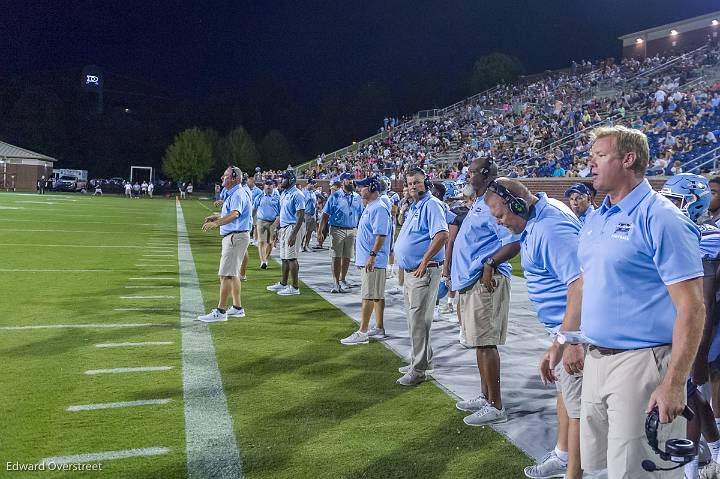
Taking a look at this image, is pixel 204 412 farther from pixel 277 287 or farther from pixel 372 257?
pixel 277 287

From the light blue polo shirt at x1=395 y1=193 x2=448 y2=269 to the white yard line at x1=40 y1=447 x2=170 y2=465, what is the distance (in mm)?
2707

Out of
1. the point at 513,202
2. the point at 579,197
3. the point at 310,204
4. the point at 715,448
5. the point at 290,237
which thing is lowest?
the point at 715,448

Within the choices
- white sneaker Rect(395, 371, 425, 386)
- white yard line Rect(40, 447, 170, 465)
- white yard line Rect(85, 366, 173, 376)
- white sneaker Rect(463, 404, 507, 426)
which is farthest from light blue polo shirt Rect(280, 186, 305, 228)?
white yard line Rect(40, 447, 170, 465)

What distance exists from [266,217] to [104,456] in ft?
29.9

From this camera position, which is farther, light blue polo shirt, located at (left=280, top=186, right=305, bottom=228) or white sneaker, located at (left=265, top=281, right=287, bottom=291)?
light blue polo shirt, located at (left=280, top=186, right=305, bottom=228)

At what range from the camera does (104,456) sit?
3.81 meters

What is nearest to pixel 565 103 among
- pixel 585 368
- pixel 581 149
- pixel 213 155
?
pixel 581 149

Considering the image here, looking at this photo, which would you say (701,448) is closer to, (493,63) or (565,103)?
(565,103)

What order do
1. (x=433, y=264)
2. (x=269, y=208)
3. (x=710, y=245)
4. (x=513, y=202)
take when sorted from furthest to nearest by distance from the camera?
(x=269, y=208) → (x=433, y=264) → (x=513, y=202) → (x=710, y=245)

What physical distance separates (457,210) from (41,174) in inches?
2377

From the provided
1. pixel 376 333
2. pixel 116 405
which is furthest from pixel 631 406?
pixel 376 333

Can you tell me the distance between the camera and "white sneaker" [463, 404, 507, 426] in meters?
4.47

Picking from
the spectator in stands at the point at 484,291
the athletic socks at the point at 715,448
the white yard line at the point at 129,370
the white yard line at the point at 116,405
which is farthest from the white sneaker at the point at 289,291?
the athletic socks at the point at 715,448

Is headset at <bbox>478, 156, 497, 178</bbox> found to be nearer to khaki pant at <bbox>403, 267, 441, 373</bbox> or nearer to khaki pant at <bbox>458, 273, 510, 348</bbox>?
khaki pant at <bbox>458, 273, 510, 348</bbox>
